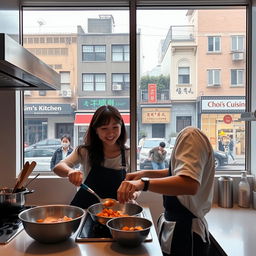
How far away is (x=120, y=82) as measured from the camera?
2334 mm

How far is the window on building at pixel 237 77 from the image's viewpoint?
237cm

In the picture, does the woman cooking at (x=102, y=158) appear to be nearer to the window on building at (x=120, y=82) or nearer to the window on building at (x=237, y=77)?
the window on building at (x=120, y=82)

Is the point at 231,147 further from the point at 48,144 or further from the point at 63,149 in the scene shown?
the point at 48,144

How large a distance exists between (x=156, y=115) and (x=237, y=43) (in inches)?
37.0

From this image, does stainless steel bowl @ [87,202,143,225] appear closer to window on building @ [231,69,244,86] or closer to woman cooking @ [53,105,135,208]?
woman cooking @ [53,105,135,208]

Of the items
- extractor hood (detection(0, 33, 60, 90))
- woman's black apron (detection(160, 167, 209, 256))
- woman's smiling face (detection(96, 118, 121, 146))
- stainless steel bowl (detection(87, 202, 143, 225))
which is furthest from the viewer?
woman's smiling face (detection(96, 118, 121, 146))

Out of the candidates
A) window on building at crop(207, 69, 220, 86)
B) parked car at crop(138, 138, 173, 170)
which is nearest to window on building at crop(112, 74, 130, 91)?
parked car at crop(138, 138, 173, 170)

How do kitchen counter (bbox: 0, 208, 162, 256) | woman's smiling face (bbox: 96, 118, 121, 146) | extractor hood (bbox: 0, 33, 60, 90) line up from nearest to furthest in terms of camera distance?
extractor hood (bbox: 0, 33, 60, 90), kitchen counter (bbox: 0, 208, 162, 256), woman's smiling face (bbox: 96, 118, 121, 146)

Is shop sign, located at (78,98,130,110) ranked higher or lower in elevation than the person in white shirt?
higher

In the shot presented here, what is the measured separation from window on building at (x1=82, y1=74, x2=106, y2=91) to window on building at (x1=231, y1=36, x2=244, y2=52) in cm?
115

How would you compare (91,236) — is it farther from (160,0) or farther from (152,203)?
(160,0)

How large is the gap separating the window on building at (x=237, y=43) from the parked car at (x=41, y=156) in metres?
1.80

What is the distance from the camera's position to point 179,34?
7.69ft

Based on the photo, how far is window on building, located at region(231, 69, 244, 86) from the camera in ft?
7.76
